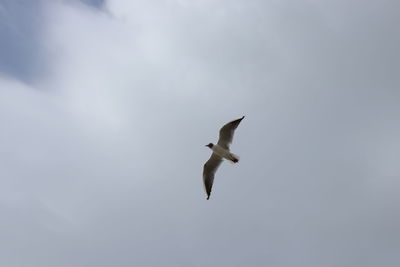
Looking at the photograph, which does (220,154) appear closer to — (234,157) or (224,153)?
(224,153)

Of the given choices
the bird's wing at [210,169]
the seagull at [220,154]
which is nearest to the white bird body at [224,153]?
the seagull at [220,154]

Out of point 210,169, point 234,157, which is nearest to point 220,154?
point 234,157

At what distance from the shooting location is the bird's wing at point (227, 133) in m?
49.9

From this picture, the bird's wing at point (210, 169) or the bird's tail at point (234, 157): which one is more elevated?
the bird's wing at point (210, 169)

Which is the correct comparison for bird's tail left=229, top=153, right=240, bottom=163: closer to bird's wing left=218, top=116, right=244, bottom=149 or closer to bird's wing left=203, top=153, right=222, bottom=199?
bird's wing left=218, top=116, right=244, bottom=149

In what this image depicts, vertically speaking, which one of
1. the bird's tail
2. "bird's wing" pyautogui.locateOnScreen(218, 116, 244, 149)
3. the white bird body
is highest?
"bird's wing" pyautogui.locateOnScreen(218, 116, 244, 149)

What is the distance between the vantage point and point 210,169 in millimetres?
53250

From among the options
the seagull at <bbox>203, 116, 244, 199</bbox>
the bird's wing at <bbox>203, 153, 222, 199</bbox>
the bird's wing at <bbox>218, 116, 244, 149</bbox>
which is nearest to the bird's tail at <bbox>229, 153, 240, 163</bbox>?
the seagull at <bbox>203, 116, 244, 199</bbox>

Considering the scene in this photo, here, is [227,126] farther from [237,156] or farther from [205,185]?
[205,185]

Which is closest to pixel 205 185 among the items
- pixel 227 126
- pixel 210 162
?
pixel 210 162

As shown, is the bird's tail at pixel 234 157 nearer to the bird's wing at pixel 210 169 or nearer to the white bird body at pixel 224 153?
the white bird body at pixel 224 153

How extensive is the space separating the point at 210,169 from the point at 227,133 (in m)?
4.19

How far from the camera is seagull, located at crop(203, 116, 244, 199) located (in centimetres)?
5028

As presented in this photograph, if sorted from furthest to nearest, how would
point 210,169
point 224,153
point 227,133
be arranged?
point 210,169
point 224,153
point 227,133
